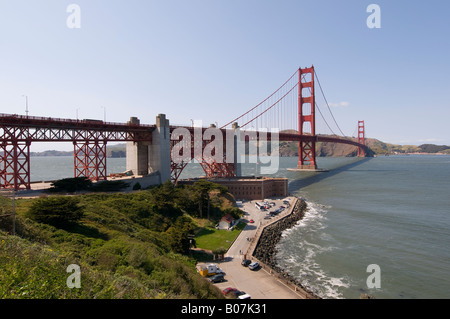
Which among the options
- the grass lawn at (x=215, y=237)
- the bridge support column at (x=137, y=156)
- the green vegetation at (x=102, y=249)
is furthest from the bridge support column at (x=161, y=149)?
the grass lawn at (x=215, y=237)

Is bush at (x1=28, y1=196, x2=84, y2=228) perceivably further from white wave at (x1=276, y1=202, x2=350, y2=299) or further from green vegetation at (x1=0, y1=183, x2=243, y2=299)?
white wave at (x1=276, y1=202, x2=350, y2=299)

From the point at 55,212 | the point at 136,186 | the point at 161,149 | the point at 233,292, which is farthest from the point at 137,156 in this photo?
the point at 233,292

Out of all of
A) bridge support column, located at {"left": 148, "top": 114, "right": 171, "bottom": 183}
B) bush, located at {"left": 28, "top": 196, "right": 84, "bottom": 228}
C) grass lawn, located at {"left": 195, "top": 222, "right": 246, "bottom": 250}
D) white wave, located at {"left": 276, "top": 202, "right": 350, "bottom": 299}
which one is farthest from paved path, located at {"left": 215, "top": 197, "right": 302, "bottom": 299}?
bridge support column, located at {"left": 148, "top": 114, "right": 171, "bottom": 183}

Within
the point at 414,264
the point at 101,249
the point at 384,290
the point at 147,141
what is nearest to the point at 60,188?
the point at 147,141

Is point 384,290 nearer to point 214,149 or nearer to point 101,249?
point 101,249

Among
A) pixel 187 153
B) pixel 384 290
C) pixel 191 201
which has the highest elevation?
pixel 187 153

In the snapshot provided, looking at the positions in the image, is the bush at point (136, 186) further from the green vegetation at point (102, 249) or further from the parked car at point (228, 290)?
the parked car at point (228, 290)

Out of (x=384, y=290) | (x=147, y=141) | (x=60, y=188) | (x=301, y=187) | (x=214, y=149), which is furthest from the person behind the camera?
(x=301, y=187)

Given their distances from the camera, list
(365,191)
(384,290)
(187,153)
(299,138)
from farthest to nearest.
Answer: (299,138) < (365,191) < (187,153) < (384,290)
